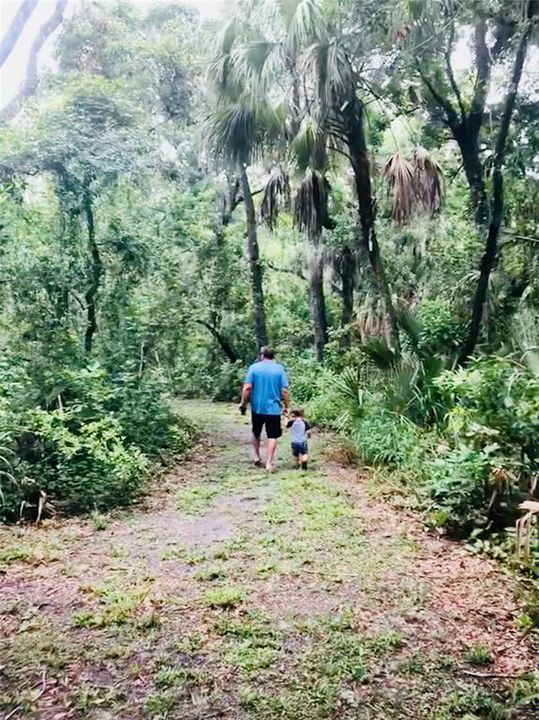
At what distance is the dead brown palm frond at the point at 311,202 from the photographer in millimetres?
10164

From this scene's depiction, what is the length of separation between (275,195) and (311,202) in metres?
2.18

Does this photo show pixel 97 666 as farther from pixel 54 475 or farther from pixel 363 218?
pixel 363 218

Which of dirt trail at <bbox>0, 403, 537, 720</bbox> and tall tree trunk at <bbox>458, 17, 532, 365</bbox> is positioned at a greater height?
tall tree trunk at <bbox>458, 17, 532, 365</bbox>

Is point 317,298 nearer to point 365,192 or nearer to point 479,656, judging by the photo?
point 365,192

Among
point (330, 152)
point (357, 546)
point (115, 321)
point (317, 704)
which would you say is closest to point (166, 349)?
point (115, 321)

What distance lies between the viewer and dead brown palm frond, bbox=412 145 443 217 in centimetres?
972

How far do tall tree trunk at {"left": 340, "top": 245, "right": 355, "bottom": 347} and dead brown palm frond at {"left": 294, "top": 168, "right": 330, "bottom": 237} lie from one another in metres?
3.78

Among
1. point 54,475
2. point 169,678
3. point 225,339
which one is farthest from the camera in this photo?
point 225,339

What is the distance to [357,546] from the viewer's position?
4809 millimetres

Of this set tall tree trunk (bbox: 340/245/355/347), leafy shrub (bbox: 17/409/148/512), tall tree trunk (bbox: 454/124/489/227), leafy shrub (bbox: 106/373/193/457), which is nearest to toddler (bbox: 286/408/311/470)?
leafy shrub (bbox: 106/373/193/457)

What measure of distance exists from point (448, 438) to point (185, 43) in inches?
559

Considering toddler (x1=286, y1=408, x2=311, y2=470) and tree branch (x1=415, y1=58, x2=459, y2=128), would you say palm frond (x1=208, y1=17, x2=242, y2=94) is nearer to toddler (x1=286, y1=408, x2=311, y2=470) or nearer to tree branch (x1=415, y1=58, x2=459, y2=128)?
tree branch (x1=415, y1=58, x2=459, y2=128)

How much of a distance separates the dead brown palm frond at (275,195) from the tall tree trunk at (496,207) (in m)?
5.21

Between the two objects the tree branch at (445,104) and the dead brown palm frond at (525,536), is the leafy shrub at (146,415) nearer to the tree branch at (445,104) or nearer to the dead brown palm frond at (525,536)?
the dead brown palm frond at (525,536)
